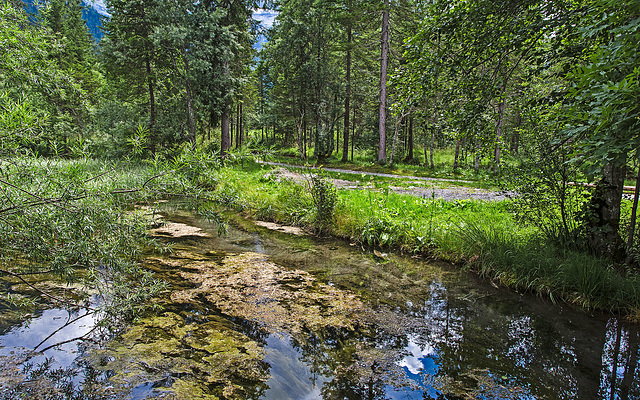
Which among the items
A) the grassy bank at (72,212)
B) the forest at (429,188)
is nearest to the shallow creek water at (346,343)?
the forest at (429,188)

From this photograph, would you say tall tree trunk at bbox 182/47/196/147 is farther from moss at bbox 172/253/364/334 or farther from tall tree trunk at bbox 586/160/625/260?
tall tree trunk at bbox 586/160/625/260

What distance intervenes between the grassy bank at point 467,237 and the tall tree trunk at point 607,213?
0.95 ft

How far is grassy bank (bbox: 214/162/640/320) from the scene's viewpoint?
4.21 m

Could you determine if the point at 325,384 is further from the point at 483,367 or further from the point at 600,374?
the point at 600,374

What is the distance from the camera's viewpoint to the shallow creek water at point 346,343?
2.74 metres

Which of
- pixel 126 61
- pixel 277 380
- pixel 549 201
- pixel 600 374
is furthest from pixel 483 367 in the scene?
pixel 126 61

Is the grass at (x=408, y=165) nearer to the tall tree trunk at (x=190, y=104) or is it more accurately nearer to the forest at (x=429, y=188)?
the forest at (x=429, y=188)

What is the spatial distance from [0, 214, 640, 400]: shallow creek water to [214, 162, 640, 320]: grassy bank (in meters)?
0.30

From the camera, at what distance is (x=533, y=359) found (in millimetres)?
3209

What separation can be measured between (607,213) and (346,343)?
13.9 ft

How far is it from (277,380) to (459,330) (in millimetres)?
2178

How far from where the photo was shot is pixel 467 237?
580 cm

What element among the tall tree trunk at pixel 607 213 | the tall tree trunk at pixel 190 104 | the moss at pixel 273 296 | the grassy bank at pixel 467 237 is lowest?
the moss at pixel 273 296

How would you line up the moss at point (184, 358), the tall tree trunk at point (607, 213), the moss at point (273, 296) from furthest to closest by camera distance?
the tall tree trunk at point (607, 213) < the moss at point (273, 296) < the moss at point (184, 358)
